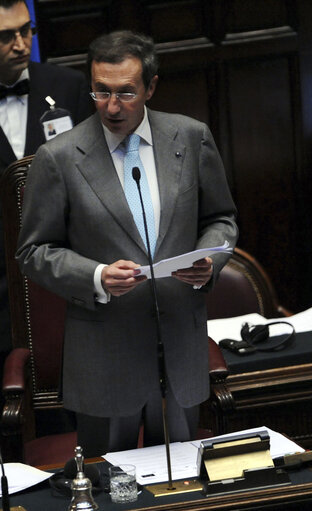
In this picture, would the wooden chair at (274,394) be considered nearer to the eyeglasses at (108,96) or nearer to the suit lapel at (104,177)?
the suit lapel at (104,177)

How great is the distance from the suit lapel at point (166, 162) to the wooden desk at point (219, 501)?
67 cm

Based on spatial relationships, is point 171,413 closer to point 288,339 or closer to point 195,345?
point 195,345

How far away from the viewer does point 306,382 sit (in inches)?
132

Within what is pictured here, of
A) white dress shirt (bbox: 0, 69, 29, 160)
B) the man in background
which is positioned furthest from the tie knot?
white dress shirt (bbox: 0, 69, 29, 160)

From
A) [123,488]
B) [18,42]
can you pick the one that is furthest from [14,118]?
[123,488]

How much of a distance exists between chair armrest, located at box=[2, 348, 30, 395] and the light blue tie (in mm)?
706

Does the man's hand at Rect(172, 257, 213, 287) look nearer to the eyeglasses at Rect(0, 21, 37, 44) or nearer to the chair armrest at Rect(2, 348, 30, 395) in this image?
the chair armrest at Rect(2, 348, 30, 395)

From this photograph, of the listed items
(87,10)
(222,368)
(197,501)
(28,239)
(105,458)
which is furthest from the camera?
(87,10)

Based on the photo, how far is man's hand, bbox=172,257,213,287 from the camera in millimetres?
2507

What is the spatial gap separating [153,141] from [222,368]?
76 cm

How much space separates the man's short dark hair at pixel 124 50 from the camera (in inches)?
102

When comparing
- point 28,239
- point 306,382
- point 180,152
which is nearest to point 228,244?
point 180,152

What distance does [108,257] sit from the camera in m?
2.64

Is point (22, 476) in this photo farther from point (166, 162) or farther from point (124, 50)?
point (124, 50)
